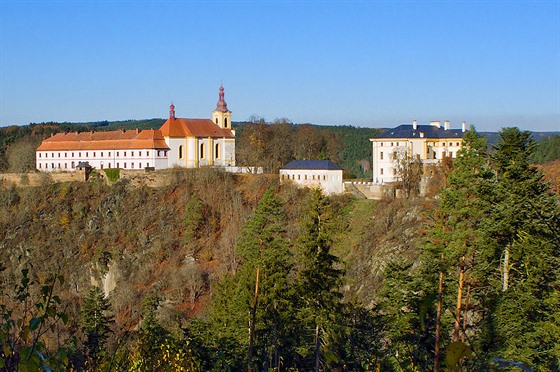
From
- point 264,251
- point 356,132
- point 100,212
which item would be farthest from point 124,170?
point 356,132

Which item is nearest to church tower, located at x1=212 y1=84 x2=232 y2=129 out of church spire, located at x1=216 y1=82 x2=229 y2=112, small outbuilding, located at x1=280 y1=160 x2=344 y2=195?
church spire, located at x1=216 y1=82 x2=229 y2=112

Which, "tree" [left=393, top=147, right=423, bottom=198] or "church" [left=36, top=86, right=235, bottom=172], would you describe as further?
"church" [left=36, top=86, right=235, bottom=172]

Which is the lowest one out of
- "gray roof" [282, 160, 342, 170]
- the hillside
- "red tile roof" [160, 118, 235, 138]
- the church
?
the hillside

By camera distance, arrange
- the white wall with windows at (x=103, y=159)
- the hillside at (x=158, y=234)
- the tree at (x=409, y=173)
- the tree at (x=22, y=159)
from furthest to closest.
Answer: the tree at (x=22, y=159) → the white wall with windows at (x=103, y=159) → the tree at (x=409, y=173) → the hillside at (x=158, y=234)

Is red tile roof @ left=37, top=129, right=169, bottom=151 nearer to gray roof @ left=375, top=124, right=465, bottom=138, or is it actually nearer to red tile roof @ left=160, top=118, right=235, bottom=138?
red tile roof @ left=160, top=118, right=235, bottom=138

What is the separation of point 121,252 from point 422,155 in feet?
68.5

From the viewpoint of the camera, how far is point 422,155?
50438mm

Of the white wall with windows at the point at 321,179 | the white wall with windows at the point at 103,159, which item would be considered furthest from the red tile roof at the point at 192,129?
the white wall with windows at the point at 321,179

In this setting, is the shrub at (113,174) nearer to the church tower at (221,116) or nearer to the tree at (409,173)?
the church tower at (221,116)

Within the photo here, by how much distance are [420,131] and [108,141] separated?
22.6 m

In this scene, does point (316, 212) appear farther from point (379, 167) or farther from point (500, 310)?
point (379, 167)

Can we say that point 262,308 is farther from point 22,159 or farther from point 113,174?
point 22,159

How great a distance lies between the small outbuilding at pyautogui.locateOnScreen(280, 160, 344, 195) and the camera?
46500mm

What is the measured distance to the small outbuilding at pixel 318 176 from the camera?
46500 mm
